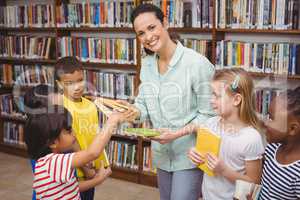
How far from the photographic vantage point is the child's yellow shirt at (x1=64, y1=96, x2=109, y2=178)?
1.74m

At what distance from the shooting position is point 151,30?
1.64m

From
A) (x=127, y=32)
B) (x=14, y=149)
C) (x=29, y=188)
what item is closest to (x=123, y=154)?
(x=29, y=188)

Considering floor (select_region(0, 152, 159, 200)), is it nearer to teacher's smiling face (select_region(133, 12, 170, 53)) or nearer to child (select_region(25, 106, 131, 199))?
child (select_region(25, 106, 131, 199))

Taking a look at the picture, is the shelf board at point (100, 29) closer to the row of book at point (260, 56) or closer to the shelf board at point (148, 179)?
the row of book at point (260, 56)

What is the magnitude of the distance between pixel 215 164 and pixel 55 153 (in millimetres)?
650

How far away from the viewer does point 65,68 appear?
1958mm

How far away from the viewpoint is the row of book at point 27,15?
362cm

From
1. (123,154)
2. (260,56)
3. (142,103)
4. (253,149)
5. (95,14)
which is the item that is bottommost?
(123,154)

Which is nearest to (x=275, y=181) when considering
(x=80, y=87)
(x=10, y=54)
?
(x=80, y=87)

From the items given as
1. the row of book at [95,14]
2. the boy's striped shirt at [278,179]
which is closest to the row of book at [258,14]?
the row of book at [95,14]

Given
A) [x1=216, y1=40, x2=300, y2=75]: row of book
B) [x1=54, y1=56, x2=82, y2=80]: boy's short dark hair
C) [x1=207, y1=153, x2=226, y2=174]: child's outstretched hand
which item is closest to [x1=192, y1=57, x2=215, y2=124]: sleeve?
[x1=207, y1=153, x2=226, y2=174]: child's outstretched hand

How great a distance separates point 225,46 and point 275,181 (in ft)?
5.23

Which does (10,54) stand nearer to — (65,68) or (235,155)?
(65,68)

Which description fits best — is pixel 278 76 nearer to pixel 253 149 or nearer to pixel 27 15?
pixel 253 149
